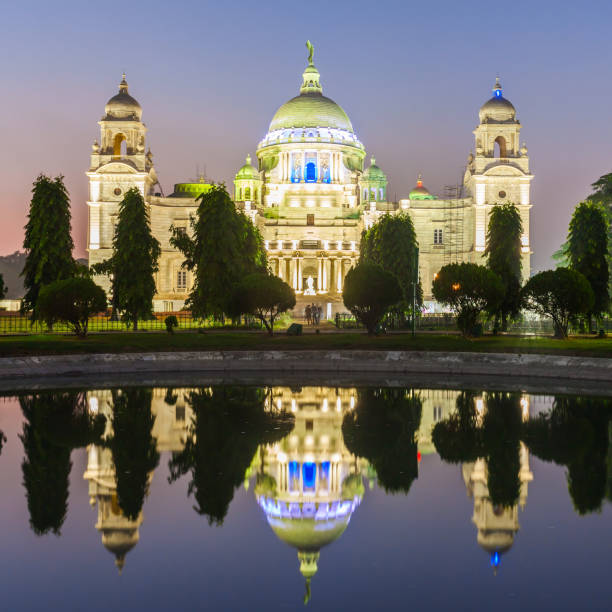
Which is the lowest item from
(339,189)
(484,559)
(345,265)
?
(484,559)

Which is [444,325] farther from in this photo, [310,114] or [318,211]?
[310,114]

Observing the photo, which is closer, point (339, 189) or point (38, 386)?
point (38, 386)

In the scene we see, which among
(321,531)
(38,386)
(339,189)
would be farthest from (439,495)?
(339,189)

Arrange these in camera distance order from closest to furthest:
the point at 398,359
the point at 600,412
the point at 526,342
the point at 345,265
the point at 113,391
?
the point at 600,412 < the point at 113,391 < the point at 398,359 < the point at 526,342 < the point at 345,265

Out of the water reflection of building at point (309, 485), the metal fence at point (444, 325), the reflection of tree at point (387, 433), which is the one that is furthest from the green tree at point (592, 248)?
the water reflection of building at point (309, 485)

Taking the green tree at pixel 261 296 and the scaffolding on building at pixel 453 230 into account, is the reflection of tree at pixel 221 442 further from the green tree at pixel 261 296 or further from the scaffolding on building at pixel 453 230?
the scaffolding on building at pixel 453 230

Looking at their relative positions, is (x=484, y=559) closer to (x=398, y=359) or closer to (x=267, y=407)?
(x=267, y=407)

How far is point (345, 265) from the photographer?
288ft

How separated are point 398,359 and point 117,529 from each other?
22.0 meters

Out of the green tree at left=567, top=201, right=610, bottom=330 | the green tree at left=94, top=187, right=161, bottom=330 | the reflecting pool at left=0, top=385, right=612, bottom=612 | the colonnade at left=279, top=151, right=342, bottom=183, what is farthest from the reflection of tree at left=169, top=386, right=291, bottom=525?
the colonnade at left=279, top=151, right=342, bottom=183

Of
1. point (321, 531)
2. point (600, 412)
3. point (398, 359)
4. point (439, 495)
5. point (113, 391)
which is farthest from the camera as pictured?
point (398, 359)

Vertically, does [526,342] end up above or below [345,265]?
below

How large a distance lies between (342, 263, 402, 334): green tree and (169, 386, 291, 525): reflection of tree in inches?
717

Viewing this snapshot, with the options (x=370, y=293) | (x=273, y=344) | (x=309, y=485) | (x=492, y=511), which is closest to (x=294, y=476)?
(x=309, y=485)
